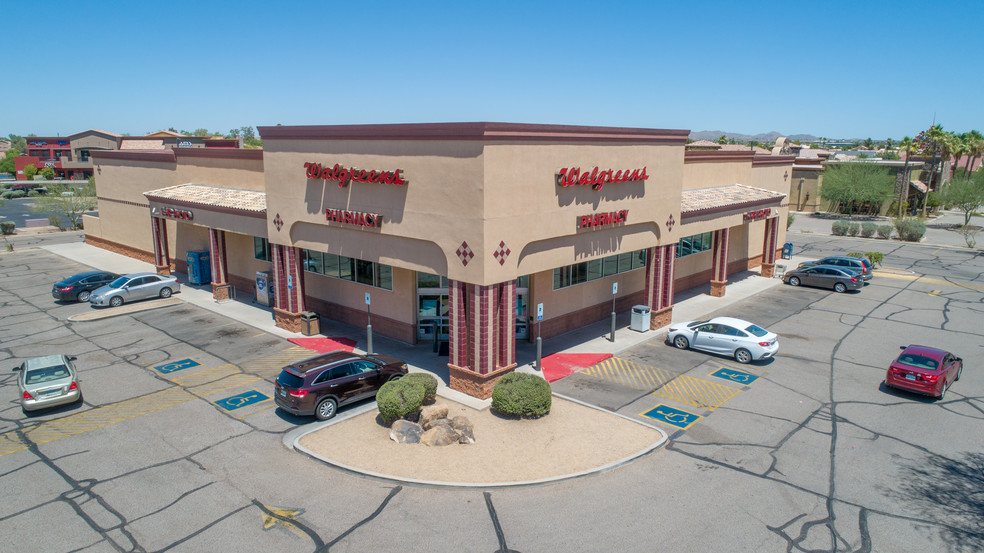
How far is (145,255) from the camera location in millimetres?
40969

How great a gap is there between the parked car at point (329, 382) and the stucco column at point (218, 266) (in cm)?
1438

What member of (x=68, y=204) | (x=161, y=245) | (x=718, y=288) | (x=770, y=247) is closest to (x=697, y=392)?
(x=718, y=288)

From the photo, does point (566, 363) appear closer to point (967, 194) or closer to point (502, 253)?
point (502, 253)

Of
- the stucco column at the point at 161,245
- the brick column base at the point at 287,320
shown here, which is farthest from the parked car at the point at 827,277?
the stucco column at the point at 161,245

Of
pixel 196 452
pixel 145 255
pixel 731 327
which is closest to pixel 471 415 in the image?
pixel 196 452

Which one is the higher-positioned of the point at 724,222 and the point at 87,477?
the point at 724,222

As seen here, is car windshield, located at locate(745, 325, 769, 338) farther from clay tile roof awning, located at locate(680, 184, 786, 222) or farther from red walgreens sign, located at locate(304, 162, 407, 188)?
red walgreens sign, located at locate(304, 162, 407, 188)

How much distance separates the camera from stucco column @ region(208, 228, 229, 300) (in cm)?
3055

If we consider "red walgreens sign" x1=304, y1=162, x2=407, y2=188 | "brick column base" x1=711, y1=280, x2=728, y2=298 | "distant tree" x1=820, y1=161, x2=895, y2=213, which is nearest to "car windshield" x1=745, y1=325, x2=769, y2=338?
"brick column base" x1=711, y1=280, x2=728, y2=298

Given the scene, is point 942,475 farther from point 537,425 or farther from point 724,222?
point 724,222

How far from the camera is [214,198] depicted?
103 feet

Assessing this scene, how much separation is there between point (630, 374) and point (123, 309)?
24573 mm

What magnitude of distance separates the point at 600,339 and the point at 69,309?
25.9m

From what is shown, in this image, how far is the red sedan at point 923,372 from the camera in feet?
61.2
